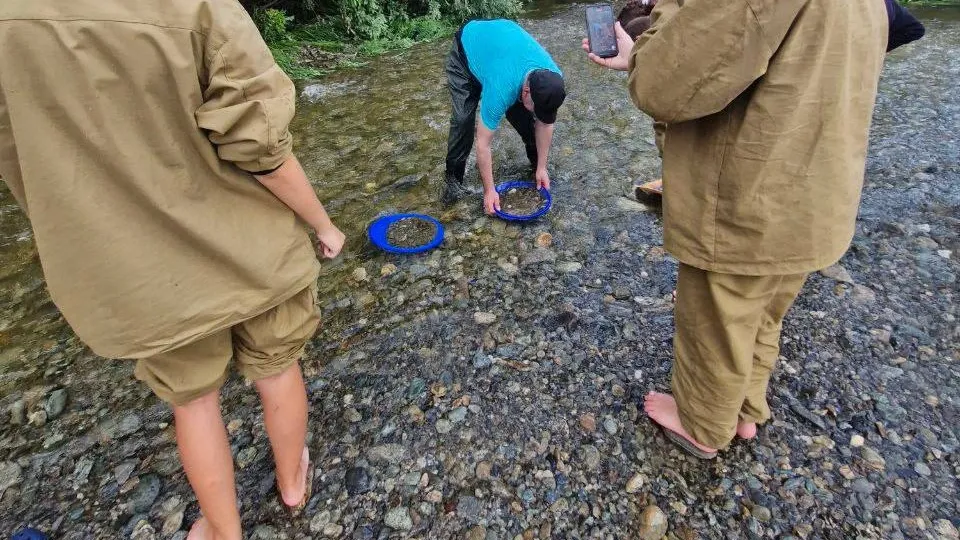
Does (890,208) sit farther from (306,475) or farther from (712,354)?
(306,475)

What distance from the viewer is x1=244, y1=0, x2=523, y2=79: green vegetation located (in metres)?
8.40

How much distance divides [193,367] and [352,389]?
1.15 meters

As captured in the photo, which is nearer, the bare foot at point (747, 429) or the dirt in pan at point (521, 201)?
the bare foot at point (747, 429)

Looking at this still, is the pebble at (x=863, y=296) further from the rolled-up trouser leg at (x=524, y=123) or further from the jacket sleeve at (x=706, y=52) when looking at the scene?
the rolled-up trouser leg at (x=524, y=123)

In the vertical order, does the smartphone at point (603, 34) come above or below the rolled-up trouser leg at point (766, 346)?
above

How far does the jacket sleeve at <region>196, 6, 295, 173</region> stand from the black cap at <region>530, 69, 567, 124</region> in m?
2.18

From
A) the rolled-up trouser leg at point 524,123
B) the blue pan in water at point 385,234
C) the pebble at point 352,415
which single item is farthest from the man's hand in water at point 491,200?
the pebble at point 352,415

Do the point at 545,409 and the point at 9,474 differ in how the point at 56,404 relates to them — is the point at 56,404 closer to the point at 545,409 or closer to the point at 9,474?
the point at 9,474

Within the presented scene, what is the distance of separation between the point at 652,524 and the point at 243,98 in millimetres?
1998

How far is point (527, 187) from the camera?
447 cm

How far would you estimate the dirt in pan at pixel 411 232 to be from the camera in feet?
12.9

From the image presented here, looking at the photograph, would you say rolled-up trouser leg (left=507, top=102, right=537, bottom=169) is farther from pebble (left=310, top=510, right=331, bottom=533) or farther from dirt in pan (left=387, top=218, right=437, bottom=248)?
pebble (left=310, top=510, right=331, bottom=533)

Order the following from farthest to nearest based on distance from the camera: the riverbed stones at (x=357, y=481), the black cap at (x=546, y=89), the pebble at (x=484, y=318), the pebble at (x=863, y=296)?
the black cap at (x=546, y=89), the pebble at (x=484, y=318), the pebble at (x=863, y=296), the riverbed stones at (x=357, y=481)

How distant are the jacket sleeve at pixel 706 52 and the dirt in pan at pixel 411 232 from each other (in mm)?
2482
